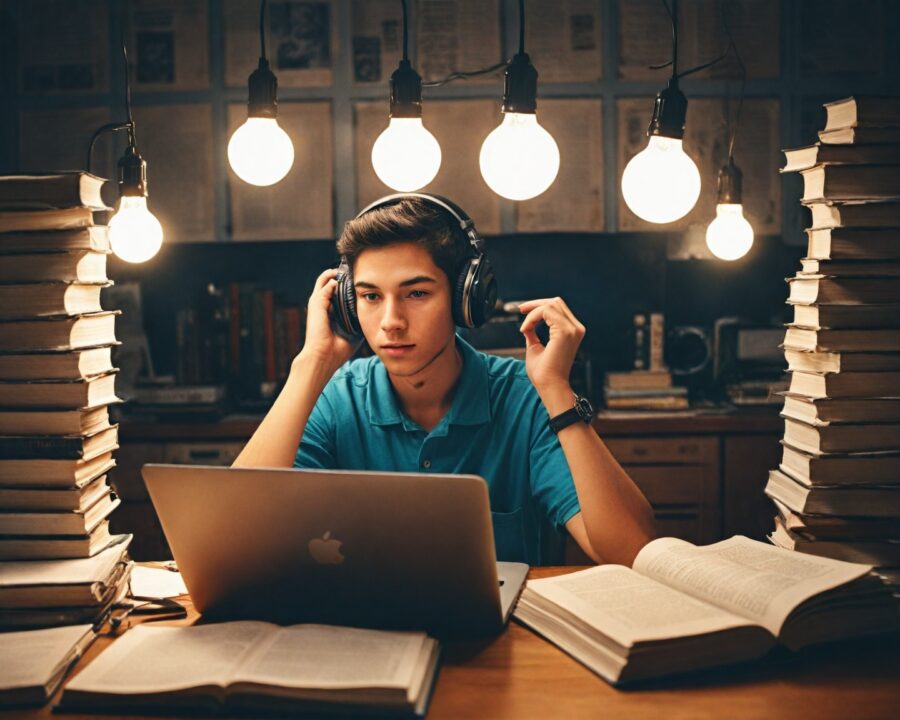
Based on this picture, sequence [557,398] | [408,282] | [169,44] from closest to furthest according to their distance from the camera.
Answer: [557,398], [408,282], [169,44]

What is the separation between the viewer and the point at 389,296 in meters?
1.60

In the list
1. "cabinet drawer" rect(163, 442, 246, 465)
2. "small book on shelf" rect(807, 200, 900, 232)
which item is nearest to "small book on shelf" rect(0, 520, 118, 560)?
"small book on shelf" rect(807, 200, 900, 232)

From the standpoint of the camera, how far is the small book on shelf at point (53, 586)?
45.8 inches

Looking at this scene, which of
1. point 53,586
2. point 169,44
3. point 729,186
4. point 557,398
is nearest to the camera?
point 53,586

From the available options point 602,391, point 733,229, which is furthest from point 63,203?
point 602,391

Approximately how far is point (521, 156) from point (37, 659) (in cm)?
91

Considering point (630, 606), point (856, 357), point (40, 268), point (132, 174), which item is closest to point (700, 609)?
point (630, 606)

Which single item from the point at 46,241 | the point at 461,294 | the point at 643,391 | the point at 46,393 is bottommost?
the point at 643,391

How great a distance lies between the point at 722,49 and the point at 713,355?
1.08 meters

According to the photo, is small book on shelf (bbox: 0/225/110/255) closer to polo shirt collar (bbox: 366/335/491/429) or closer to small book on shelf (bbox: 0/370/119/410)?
small book on shelf (bbox: 0/370/119/410)

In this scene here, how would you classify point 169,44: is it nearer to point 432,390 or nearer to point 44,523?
point 432,390

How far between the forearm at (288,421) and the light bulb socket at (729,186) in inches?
36.6

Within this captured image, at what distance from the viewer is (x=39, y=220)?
124 cm

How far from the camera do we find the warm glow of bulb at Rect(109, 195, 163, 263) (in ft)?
5.01
